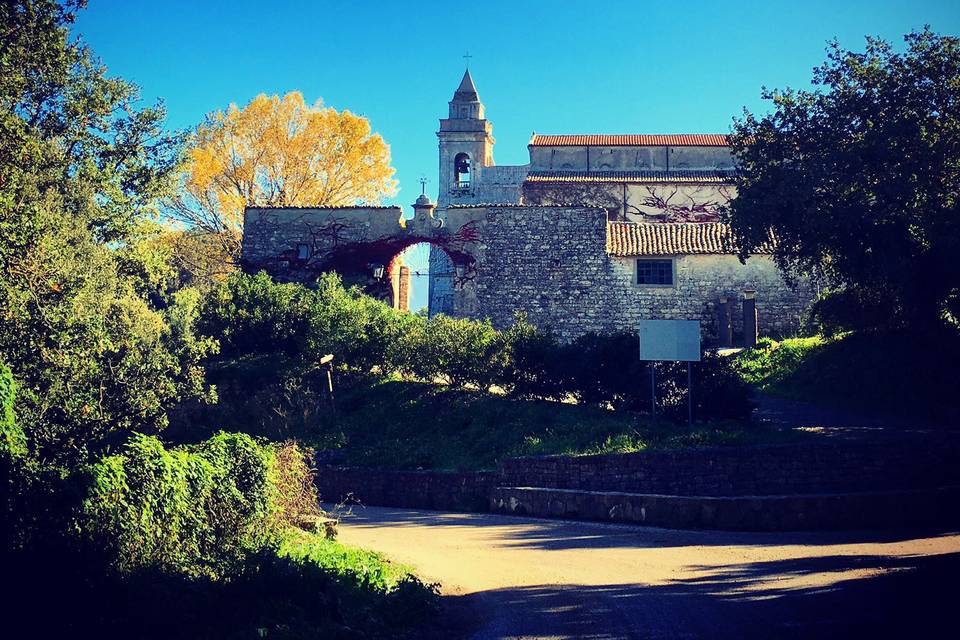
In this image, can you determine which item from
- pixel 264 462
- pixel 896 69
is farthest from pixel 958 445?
pixel 264 462

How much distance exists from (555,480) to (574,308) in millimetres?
12311

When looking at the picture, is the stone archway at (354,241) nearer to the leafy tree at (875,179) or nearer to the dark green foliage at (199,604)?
the leafy tree at (875,179)

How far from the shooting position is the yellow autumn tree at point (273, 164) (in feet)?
112

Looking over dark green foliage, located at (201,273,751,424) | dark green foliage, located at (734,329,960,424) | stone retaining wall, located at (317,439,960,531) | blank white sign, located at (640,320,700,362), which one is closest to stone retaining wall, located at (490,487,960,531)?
stone retaining wall, located at (317,439,960,531)

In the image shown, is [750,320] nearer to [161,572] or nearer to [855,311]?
[855,311]

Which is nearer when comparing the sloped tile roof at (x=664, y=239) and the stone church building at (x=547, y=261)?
the stone church building at (x=547, y=261)

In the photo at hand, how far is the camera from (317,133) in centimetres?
3503

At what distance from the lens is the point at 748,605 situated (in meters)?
8.85

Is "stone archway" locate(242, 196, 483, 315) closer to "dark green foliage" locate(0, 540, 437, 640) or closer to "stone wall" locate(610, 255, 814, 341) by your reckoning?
"stone wall" locate(610, 255, 814, 341)

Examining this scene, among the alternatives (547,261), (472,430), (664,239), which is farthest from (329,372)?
(664,239)

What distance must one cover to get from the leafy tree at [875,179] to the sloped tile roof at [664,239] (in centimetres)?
623

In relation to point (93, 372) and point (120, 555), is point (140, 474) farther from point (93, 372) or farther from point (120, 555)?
point (93, 372)

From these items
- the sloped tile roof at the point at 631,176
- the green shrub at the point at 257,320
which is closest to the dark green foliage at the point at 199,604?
the green shrub at the point at 257,320

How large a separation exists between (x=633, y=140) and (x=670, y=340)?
1053 inches
